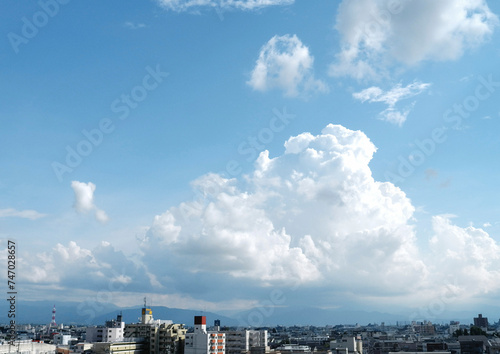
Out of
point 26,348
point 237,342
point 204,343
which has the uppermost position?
point 26,348

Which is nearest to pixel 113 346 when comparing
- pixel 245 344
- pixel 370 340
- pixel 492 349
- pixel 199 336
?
pixel 199 336

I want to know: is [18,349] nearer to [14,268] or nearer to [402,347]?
[14,268]

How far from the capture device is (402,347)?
141625 millimetres

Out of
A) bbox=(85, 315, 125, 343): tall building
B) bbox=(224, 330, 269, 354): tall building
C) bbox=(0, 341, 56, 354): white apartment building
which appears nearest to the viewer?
bbox=(0, 341, 56, 354): white apartment building

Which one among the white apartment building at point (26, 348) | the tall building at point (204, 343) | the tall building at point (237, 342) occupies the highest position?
the white apartment building at point (26, 348)

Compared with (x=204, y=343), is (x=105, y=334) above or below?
below

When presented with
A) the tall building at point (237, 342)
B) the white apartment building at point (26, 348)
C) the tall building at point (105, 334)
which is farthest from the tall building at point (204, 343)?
the tall building at point (105, 334)

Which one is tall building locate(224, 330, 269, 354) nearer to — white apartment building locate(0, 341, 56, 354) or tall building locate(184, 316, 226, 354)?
tall building locate(184, 316, 226, 354)

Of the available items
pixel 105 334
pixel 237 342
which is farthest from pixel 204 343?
pixel 105 334

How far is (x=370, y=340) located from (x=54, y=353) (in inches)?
5092

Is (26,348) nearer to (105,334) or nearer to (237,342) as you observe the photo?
(105,334)

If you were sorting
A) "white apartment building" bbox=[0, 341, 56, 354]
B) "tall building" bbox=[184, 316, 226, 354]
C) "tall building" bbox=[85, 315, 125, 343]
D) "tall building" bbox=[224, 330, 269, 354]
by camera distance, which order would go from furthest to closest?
"tall building" bbox=[85, 315, 125, 343]
"tall building" bbox=[224, 330, 269, 354]
"tall building" bbox=[184, 316, 226, 354]
"white apartment building" bbox=[0, 341, 56, 354]

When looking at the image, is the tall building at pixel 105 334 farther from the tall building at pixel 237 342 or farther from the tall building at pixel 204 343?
the tall building at pixel 237 342

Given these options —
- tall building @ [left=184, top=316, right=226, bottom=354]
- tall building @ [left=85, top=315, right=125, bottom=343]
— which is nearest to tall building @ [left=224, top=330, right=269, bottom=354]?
tall building @ [left=184, top=316, right=226, bottom=354]
